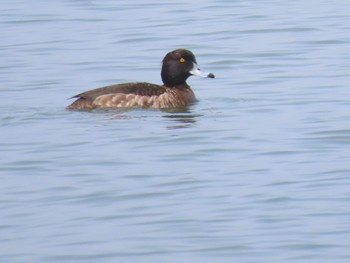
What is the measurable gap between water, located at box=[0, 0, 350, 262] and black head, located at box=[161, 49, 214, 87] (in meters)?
0.38

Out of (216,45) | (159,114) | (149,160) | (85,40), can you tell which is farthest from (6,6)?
(149,160)

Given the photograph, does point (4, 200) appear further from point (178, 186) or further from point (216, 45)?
point (216, 45)

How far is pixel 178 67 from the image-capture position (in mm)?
18312

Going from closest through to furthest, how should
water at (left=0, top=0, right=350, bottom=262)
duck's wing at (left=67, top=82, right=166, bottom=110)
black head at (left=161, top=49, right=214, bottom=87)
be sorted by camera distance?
1. water at (left=0, top=0, right=350, bottom=262)
2. duck's wing at (left=67, top=82, right=166, bottom=110)
3. black head at (left=161, top=49, right=214, bottom=87)

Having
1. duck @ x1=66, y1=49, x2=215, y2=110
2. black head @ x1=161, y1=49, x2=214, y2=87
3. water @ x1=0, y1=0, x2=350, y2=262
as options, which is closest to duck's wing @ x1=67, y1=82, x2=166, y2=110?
duck @ x1=66, y1=49, x2=215, y2=110

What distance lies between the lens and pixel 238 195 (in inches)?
486

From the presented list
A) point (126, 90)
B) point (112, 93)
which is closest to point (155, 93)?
point (126, 90)

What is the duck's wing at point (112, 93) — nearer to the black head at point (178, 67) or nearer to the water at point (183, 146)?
the water at point (183, 146)

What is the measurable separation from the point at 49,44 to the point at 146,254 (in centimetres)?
1265

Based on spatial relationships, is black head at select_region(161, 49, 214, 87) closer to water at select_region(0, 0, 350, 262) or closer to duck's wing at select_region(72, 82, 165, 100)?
water at select_region(0, 0, 350, 262)

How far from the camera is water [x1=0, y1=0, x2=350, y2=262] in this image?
11.0 meters

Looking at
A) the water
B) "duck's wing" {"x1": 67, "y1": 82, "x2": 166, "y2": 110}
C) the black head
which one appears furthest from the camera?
the black head

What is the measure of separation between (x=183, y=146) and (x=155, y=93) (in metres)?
2.81

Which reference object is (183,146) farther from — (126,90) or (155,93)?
(155,93)
